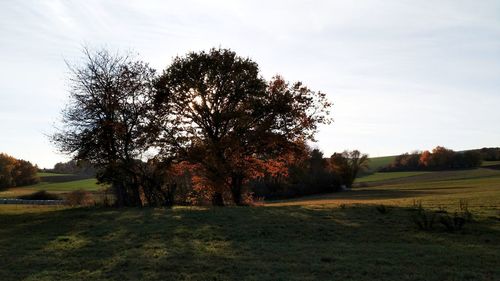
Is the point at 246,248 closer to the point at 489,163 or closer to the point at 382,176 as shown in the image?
the point at 382,176

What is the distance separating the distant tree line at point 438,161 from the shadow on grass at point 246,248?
349 ft

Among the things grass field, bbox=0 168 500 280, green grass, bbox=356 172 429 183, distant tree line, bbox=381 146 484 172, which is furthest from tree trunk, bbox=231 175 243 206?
distant tree line, bbox=381 146 484 172

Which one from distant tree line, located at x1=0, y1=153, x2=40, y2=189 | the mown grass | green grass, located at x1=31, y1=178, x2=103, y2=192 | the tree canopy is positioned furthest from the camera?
the mown grass

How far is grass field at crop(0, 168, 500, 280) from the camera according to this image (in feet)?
38.2

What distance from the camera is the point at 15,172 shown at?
10706 cm

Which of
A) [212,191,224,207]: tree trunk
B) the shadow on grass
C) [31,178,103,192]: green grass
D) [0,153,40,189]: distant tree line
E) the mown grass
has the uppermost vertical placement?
[0,153,40,189]: distant tree line

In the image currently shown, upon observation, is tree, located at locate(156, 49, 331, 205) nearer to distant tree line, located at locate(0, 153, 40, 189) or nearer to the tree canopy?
the tree canopy

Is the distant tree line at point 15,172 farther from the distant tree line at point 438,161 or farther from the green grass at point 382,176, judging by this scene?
the distant tree line at point 438,161

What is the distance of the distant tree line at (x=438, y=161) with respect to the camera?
11756 cm

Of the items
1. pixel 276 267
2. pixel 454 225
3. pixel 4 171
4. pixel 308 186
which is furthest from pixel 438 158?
pixel 276 267

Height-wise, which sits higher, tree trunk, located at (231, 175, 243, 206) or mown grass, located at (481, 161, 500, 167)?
mown grass, located at (481, 161, 500, 167)

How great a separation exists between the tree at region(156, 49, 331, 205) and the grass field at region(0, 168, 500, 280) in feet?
38.5

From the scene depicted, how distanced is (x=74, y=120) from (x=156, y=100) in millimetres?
5950

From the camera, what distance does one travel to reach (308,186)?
8319cm
